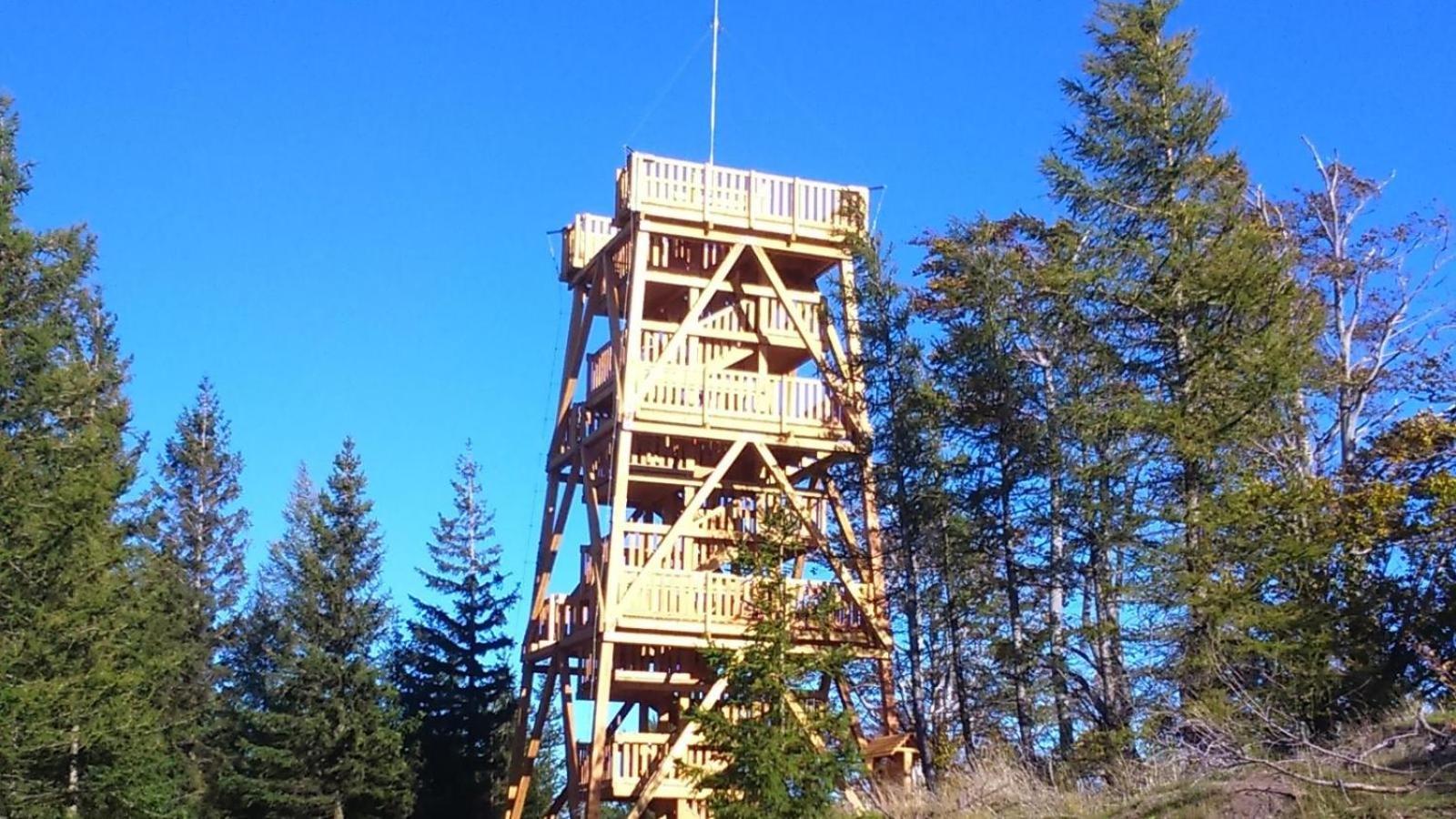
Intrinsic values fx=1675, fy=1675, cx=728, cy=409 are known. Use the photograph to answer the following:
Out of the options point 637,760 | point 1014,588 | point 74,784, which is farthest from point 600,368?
point 74,784

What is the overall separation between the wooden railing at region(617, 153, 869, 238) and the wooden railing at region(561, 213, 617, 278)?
215cm

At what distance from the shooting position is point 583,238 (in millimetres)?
28109

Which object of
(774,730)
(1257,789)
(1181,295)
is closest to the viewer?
(1257,789)

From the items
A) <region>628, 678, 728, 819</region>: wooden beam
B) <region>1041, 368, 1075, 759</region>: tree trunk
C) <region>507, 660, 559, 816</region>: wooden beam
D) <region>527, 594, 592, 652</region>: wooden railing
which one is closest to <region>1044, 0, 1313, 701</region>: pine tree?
<region>1041, 368, 1075, 759</region>: tree trunk

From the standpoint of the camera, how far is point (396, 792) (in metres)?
29.8

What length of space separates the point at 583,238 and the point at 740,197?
322 centimetres

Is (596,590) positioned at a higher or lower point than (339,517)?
lower

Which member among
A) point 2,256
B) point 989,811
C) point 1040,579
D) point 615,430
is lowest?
point 989,811

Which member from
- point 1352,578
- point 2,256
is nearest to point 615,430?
point 1352,578

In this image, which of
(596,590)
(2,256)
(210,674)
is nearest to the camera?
(596,590)

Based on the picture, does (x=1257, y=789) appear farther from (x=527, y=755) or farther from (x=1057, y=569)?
(x=527, y=755)

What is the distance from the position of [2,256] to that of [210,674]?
49.0 feet

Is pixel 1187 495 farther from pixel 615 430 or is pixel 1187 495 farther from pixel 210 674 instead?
pixel 210 674

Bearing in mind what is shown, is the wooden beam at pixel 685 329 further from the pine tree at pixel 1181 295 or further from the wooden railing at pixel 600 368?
the pine tree at pixel 1181 295
